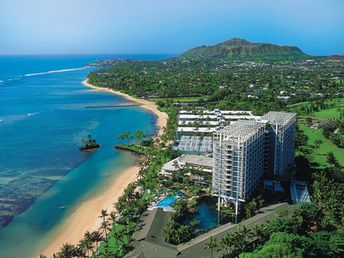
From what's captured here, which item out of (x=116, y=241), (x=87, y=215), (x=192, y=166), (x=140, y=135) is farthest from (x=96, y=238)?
(x=140, y=135)

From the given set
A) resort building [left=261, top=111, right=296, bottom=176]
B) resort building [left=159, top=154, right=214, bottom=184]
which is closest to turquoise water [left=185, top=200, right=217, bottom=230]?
resort building [left=159, top=154, right=214, bottom=184]

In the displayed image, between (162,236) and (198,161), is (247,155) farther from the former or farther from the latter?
(198,161)

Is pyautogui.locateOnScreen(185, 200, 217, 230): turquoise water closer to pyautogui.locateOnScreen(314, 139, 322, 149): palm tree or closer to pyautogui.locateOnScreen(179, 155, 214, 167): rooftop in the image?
pyautogui.locateOnScreen(179, 155, 214, 167): rooftop

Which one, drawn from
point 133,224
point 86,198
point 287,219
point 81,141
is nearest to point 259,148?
point 287,219

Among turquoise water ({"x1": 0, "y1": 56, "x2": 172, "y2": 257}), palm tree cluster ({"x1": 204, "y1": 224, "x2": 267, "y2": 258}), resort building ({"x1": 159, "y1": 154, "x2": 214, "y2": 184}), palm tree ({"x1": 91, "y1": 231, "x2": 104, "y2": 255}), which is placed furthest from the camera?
resort building ({"x1": 159, "y1": 154, "x2": 214, "y2": 184})

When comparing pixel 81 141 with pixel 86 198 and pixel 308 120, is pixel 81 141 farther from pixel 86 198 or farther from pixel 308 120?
pixel 308 120

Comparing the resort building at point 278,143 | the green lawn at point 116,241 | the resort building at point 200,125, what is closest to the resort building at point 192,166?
the resort building at point 278,143
